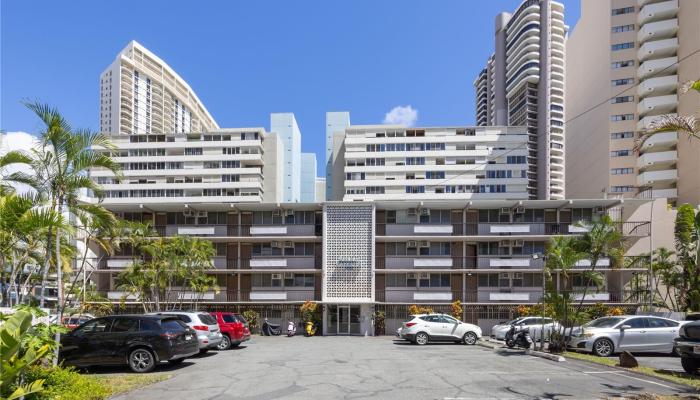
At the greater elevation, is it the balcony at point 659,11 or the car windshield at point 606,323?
the balcony at point 659,11

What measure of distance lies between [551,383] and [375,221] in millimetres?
24099

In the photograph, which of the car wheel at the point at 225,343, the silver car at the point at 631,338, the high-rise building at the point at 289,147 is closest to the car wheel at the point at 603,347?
the silver car at the point at 631,338

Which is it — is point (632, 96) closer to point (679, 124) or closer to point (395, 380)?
point (679, 124)

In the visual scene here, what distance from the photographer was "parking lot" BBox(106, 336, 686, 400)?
33.6 ft

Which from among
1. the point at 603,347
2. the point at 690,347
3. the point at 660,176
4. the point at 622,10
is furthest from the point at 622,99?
the point at 690,347

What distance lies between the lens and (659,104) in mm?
58000

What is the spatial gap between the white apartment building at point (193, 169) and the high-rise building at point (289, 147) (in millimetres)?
18123

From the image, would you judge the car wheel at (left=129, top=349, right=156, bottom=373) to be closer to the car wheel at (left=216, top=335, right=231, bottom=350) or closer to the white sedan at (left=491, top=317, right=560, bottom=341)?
the car wheel at (left=216, top=335, right=231, bottom=350)

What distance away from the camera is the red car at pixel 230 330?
2144 centimetres

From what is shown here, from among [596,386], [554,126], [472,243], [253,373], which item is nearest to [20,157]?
[253,373]

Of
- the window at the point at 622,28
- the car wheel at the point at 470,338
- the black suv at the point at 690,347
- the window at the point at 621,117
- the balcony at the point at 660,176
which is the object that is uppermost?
the window at the point at 622,28

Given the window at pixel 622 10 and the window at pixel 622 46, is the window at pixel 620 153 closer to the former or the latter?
the window at pixel 622 46

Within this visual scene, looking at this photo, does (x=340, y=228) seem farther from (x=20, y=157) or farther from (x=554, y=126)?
(x=554, y=126)

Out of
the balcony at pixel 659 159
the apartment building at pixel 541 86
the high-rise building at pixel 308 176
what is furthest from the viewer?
the high-rise building at pixel 308 176
